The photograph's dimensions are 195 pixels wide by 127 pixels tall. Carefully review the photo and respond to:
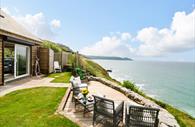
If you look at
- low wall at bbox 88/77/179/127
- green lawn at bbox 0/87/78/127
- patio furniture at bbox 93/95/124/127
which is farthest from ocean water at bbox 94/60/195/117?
patio furniture at bbox 93/95/124/127

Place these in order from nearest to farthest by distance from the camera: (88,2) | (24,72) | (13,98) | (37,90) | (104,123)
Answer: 1. (104,123)
2. (13,98)
3. (37,90)
4. (24,72)
5. (88,2)

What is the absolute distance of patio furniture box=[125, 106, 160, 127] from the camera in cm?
432

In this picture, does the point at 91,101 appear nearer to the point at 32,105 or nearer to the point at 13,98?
the point at 32,105

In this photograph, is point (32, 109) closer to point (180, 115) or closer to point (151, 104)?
point (151, 104)

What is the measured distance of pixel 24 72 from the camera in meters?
14.0

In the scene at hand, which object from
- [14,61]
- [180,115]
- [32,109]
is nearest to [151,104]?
[180,115]

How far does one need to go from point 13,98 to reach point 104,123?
4344 millimetres

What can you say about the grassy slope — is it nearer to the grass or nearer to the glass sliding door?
the grass

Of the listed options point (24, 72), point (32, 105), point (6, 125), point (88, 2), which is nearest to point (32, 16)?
point (88, 2)

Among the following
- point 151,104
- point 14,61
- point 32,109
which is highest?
point 14,61

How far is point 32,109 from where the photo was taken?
645 cm

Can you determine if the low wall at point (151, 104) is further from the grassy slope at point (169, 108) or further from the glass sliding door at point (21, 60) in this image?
the glass sliding door at point (21, 60)

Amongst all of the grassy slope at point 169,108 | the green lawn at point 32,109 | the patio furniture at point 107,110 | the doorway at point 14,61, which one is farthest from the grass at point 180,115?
the doorway at point 14,61

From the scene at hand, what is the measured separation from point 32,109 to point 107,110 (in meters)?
2.71
